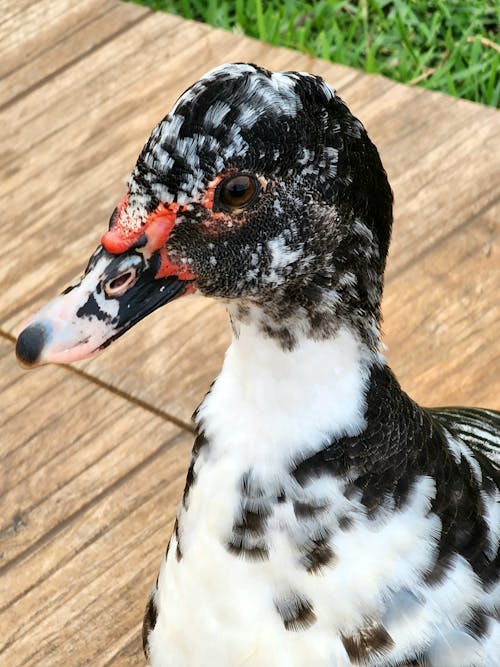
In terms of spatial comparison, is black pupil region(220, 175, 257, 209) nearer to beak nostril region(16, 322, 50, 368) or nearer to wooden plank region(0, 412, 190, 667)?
beak nostril region(16, 322, 50, 368)

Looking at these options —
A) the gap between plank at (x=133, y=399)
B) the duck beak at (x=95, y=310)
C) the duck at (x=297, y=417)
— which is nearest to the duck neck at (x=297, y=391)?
the duck at (x=297, y=417)

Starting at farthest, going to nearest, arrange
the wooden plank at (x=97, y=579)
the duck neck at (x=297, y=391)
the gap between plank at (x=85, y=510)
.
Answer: the gap between plank at (x=85, y=510) < the wooden plank at (x=97, y=579) < the duck neck at (x=297, y=391)

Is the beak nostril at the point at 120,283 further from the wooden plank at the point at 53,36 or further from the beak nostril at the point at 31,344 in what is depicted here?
the wooden plank at the point at 53,36

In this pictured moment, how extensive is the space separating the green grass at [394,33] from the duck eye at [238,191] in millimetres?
1809

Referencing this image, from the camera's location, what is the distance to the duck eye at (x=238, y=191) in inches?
48.1

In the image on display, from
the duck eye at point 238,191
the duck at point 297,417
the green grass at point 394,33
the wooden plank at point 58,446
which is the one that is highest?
the duck eye at point 238,191

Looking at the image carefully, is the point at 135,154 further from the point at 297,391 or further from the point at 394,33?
the point at 297,391

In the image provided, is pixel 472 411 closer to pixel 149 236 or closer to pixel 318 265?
pixel 318 265

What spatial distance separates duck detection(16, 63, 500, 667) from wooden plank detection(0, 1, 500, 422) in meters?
0.79

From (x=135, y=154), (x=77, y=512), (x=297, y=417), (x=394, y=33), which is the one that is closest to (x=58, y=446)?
(x=77, y=512)

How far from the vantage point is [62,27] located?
291 cm

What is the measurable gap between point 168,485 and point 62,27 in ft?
4.38

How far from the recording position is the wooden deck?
78.4 inches

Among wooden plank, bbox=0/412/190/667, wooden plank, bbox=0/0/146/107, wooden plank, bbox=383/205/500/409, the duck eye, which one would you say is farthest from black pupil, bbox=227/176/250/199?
wooden plank, bbox=0/0/146/107
